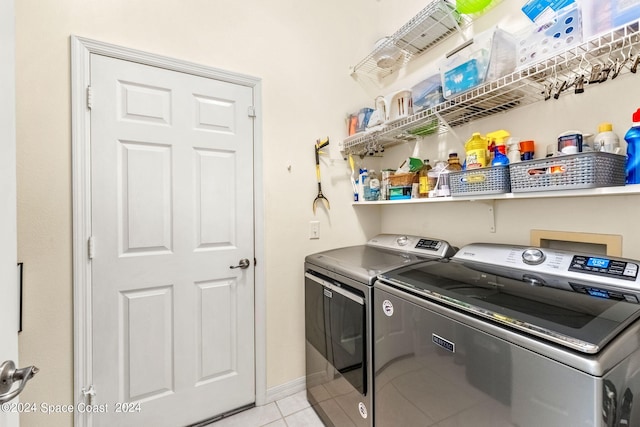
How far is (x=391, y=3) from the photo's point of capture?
7.07ft

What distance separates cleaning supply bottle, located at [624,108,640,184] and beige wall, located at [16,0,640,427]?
0.19 m

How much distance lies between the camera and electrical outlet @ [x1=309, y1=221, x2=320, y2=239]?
202 centimetres

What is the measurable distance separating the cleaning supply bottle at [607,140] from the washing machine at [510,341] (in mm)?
408

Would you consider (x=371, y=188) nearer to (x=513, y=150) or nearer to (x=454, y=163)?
(x=454, y=163)

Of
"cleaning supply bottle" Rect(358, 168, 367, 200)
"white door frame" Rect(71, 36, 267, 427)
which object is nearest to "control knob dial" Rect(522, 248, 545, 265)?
"cleaning supply bottle" Rect(358, 168, 367, 200)

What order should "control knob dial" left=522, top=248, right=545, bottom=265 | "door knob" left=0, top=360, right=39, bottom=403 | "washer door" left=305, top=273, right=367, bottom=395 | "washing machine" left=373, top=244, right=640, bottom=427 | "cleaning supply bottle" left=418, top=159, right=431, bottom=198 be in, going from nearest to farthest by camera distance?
1. "door knob" left=0, top=360, right=39, bottom=403
2. "washing machine" left=373, top=244, right=640, bottom=427
3. "control knob dial" left=522, top=248, right=545, bottom=265
4. "washer door" left=305, top=273, right=367, bottom=395
5. "cleaning supply bottle" left=418, top=159, right=431, bottom=198

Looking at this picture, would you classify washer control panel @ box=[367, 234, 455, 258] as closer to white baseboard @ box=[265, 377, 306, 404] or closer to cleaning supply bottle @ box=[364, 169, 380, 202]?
cleaning supply bottle @ box=[364, 169, 380, 202]

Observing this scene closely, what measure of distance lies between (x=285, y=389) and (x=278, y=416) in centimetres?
19

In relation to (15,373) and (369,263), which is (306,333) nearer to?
(369,263)

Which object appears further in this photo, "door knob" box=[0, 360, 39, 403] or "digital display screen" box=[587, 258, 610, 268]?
"digital display screen" box=[587, 258, 610, 268]

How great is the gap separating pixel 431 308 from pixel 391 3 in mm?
2316

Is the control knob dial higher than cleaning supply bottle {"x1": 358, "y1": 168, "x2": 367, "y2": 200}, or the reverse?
cleaning supply bottle {"x1": 358, "y1": 168, "x2": 367, "y2": 200}

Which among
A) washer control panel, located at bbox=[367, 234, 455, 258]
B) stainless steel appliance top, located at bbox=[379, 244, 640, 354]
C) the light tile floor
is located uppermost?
washer control panel, located at bbox=[367, 234, 455, 258]

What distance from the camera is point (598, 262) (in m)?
1.00
